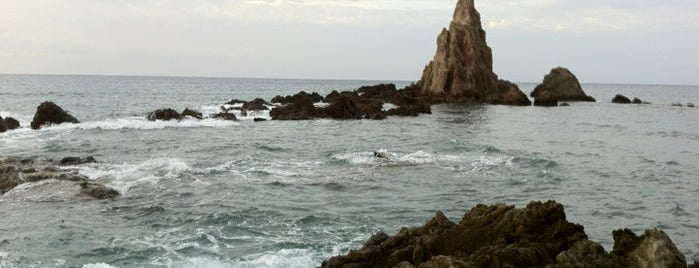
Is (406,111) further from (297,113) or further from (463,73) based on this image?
(463,73)

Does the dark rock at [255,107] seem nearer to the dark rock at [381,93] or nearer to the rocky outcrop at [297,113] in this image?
the rocky outcrop at [297,113]

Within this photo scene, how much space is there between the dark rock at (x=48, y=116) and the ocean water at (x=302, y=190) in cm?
123

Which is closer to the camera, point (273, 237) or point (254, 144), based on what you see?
point (273, 237)

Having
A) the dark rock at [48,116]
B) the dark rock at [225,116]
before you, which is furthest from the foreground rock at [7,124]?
the dark rock at [225,116]

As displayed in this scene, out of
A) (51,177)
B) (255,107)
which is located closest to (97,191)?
(51,177)

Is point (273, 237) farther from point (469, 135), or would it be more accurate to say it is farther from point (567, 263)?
point (469, 135)

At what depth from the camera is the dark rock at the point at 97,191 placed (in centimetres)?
1789

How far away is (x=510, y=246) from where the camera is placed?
886 cm

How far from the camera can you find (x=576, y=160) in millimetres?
27281

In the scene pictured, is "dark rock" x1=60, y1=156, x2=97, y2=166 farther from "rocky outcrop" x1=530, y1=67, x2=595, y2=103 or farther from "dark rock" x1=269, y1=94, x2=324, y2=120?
"rocky outcrop" x1=530, y1=67, x2=595, y2=103

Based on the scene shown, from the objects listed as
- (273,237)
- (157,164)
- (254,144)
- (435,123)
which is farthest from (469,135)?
(273,237)

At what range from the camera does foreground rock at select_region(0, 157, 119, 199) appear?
18.1 m

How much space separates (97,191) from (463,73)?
64.4 metres

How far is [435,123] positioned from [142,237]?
3410cm
